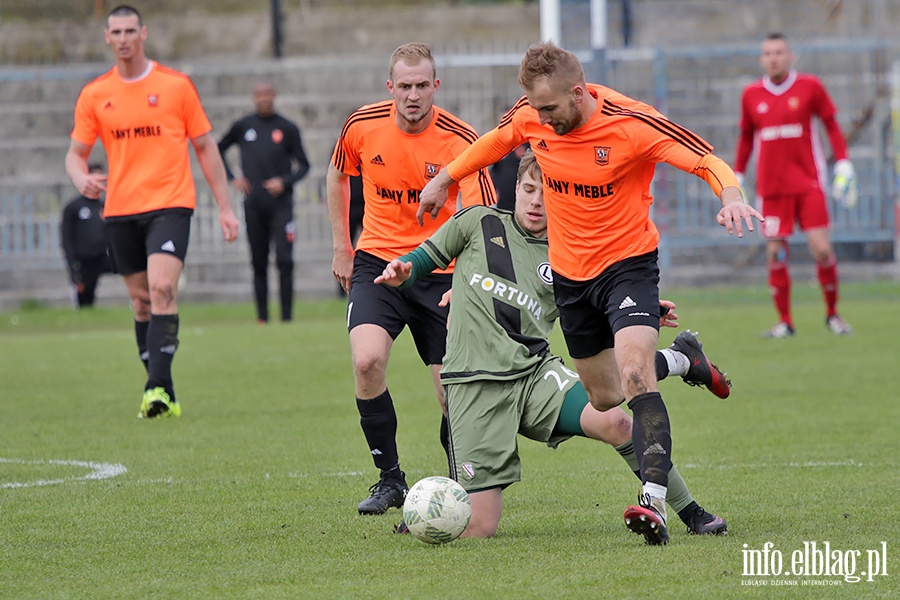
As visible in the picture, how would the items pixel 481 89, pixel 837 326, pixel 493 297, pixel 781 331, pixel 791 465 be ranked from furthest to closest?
pixel 481 89 < pixel 837 326 < pixel 781 331 < pixel 791 465 < pixel 493 297

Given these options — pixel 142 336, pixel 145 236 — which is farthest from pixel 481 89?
pixel 145 236

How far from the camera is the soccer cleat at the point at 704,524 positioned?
17.4 feet

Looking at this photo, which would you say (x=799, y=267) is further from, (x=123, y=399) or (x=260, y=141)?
(x=123, y=399)

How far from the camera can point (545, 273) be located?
5.95 metres

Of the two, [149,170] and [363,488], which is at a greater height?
[149,170]

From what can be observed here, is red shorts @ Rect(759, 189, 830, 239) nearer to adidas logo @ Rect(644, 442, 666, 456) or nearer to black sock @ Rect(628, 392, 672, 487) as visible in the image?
black sock @ Rect(628, 392, 672, 487)

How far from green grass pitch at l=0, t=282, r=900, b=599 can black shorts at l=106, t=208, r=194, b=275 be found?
1080 millimetres

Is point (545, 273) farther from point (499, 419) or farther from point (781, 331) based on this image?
point (781, 331)

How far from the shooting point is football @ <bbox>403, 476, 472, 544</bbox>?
5230 millimetres

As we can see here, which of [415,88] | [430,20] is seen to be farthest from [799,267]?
[415,88]

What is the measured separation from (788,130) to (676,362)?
8.36 m

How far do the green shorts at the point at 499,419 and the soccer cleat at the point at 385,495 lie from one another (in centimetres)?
41

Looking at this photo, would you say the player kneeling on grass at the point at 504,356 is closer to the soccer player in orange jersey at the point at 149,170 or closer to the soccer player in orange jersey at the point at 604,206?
the soccer player in orange jersey at the point at 604,206

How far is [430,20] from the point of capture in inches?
931
